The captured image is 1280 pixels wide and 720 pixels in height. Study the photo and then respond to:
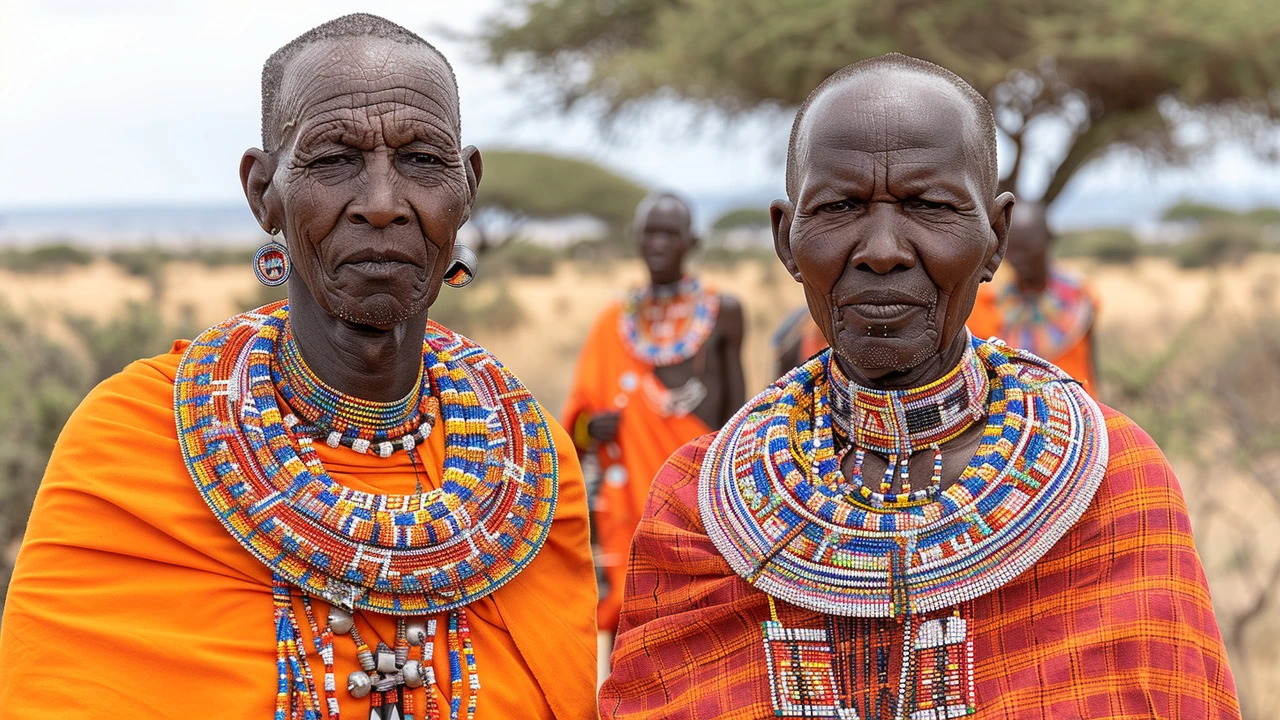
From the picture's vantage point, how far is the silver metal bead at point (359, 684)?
2.64 metres

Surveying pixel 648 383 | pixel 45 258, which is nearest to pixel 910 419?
pixel 648 383

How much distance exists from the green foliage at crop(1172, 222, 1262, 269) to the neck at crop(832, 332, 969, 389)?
94.3 feet

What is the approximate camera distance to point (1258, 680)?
22.1ft

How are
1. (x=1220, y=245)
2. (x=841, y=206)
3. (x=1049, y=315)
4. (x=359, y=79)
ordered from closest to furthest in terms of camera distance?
(x=841, y=206) → (x=359, y=79) → (x=1049, y=315) → (x=1220, y=245)

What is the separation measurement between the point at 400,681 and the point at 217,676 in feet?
1.12

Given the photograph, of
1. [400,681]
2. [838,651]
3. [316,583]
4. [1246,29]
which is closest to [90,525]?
[316,583]

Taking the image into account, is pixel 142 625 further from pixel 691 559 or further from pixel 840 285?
pixel 840 285

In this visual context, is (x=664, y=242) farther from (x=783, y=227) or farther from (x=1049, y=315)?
(x=783, y=227)

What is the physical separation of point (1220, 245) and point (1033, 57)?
2217cm

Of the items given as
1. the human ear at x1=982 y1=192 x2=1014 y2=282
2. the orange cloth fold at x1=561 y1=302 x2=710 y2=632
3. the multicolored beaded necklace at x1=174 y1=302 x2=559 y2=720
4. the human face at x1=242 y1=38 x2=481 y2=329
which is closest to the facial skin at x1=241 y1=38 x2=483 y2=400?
the human face at x1=242 y1=38 x2=481 y2=329

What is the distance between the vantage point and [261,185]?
2.80 metres

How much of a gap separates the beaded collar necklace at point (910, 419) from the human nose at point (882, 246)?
0.85 ft

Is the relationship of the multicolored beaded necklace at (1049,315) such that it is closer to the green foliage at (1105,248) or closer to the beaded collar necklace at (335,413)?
the beaded collar necklace at (335,413)

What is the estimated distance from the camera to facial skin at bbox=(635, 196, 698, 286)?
24.0 ft
